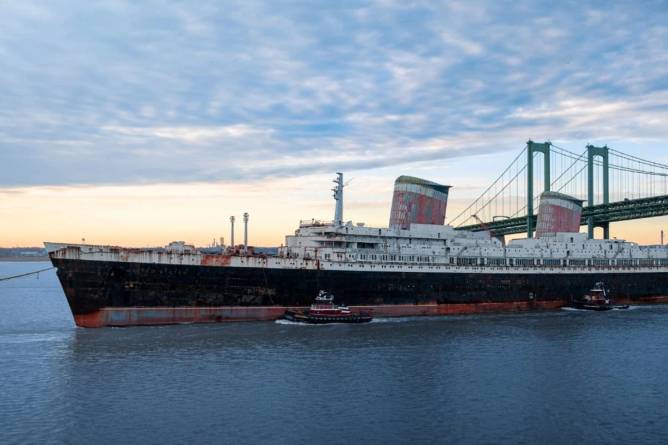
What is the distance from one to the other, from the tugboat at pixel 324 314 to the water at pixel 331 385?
3.18 feet

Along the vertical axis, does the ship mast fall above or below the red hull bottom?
above

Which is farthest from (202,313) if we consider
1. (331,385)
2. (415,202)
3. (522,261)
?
(522,261)

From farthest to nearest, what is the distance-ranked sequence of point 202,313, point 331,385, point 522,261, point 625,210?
point 625,210
point 522,261
point 202,313
point 331,385

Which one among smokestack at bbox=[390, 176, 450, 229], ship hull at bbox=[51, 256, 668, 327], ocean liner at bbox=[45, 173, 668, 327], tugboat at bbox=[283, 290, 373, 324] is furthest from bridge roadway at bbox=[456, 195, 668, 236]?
tugboat at bbox=[283, 290, 373, 324]

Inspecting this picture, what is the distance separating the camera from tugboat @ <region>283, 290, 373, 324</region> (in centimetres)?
4734

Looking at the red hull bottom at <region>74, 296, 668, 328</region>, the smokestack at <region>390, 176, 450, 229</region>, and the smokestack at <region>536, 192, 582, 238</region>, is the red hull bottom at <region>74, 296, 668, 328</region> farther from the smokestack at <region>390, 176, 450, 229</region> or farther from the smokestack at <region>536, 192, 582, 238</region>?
the smokestack at <region>536, 192, 582, 238</region>

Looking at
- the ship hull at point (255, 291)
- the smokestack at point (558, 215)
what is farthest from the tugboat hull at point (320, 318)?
the smokestack at point (558, 215)

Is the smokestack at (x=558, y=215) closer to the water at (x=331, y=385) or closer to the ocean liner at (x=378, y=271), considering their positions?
the ocean liner at (x=378, y=271)

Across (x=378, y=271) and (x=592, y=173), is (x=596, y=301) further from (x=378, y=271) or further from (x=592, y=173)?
(x=592, y=173)

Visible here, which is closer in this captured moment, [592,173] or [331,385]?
[331,385]

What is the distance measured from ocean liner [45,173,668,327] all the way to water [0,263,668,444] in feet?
8.28

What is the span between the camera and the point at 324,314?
4756 centimetres

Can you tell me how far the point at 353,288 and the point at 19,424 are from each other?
30881mm

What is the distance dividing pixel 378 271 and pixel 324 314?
7.63 meters
